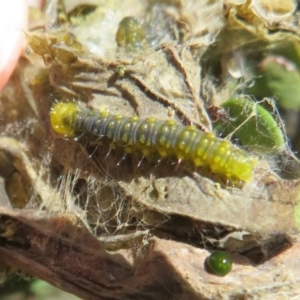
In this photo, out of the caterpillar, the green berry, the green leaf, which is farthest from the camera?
the green leaf

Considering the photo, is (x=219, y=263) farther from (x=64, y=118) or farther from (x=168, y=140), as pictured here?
(x=64, y=118)

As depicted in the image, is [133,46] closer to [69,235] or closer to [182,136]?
[182,136]

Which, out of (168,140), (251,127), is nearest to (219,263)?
(168,140)

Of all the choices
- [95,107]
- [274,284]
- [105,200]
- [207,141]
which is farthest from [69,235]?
[274,284]

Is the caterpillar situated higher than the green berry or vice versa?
the caterpillar

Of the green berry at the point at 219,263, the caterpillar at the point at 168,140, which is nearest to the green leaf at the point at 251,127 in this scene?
the caterpillar at the point at 168,140

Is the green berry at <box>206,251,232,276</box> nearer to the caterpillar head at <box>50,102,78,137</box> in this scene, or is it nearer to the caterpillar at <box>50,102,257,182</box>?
the caterpillar at <box>50,102,257,182</box>

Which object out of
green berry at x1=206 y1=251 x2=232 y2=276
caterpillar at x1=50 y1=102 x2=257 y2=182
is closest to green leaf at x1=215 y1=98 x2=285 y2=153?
caterpillar at x1=50 y1=102 x2=257 y2=182

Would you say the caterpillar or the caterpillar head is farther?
the caterpillar head

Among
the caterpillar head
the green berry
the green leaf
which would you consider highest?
the caterpillar head
